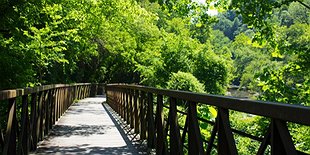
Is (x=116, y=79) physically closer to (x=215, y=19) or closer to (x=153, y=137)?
(x=215, y=19)

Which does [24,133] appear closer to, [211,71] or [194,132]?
[194,132]

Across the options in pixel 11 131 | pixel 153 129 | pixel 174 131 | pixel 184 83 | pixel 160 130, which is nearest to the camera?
pixel 11 131

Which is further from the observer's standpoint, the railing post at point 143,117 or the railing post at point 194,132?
the railing post at point 143,117

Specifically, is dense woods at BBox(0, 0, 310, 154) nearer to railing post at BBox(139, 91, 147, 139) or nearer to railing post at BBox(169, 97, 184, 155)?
railing post at BBox(139, 91, 147, 139)

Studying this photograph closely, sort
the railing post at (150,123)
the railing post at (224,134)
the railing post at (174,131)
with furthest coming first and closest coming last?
the railing post at (150,123) → the railing post at (174,131) → the railing post at (224,134)

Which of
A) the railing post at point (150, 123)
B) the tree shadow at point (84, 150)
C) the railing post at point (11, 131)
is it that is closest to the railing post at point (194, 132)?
the railing post at point (11, 131)

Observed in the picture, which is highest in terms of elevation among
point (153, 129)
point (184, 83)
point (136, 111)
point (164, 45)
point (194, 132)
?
point (164, 45)

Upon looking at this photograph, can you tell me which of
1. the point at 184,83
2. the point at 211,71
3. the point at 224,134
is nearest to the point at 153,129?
the point at 224,134

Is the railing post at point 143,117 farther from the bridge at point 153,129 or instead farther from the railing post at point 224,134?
the railing post at point 224,134

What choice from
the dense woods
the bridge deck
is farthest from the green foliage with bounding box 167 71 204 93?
the bridge deck

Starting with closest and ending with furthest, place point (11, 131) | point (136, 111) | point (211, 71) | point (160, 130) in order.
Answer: point (11, 131), point (160, 130), point (136, 111), point (211, 71)

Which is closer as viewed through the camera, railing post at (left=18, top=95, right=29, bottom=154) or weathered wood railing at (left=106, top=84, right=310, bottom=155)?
weathered wood railing at (left=106, top=84, right=310, bottom=155)

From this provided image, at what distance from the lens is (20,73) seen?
8.62 m

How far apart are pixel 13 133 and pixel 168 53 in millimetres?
15436
